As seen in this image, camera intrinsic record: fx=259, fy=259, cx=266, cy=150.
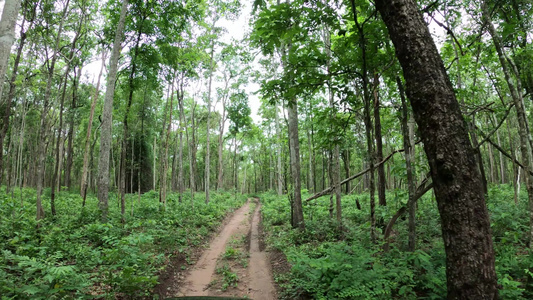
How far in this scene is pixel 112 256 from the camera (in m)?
4.91

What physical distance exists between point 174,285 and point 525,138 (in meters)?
8.26

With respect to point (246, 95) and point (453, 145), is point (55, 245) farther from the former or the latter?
point (246, 95)

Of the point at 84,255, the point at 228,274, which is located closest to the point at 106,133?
the point at 84,255

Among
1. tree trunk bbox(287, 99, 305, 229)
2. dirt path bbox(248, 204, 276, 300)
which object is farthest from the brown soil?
tree trunk bbox(287, 99, 305, 229)

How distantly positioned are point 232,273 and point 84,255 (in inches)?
133

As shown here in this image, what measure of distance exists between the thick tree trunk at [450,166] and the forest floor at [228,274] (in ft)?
13.3

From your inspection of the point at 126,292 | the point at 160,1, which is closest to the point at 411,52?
the point at 126,292

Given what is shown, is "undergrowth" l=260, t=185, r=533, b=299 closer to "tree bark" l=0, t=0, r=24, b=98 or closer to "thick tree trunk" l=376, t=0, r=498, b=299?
"thick tree trunk" l=376, t=0, r=498, b=299

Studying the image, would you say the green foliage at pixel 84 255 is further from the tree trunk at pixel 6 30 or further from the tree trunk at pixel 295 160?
the tree trunk at pixel 295 160

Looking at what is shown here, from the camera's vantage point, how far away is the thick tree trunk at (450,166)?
7.39 ft

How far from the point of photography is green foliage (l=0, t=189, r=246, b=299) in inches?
153

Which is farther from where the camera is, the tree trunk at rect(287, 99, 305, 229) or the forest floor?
the tree trunk at rect(287, 99, 305, 229)

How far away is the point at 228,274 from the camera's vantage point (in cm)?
651

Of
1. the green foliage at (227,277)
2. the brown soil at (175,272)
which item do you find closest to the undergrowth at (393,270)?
the green foliage at (227,277)
